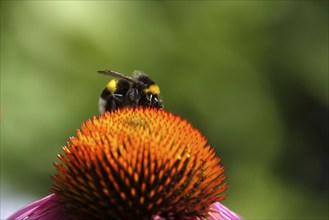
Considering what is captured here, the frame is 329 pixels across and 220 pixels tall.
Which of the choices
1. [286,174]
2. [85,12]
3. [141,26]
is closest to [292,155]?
[286,174]

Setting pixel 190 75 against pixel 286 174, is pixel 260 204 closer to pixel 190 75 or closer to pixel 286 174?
pixel 286 174

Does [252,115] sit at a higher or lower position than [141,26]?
lower

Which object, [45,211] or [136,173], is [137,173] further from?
[45,211]

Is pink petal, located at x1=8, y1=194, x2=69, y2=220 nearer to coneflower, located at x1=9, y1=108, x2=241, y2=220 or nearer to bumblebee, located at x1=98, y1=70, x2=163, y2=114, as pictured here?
coneflower, located at x1=9, y1=108, x2=241, y2=220

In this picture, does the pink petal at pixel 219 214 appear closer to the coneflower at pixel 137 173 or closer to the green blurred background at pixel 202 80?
the coneflower at pixel 137 173

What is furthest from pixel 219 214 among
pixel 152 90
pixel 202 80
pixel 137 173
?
pixel 202 80
